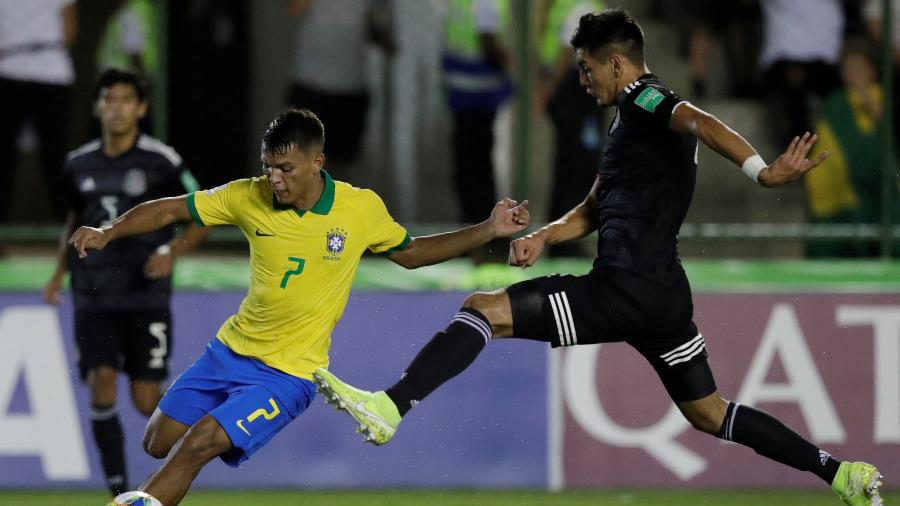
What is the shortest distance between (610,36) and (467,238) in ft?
3.30

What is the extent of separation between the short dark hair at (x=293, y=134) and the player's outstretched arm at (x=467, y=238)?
2.26 ft

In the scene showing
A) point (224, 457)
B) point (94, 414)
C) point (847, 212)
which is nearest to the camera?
point (224, 457)

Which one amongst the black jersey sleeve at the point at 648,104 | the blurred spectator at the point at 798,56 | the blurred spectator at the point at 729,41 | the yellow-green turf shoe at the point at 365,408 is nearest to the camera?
the yellow-green turf shoe at the point at 365,408

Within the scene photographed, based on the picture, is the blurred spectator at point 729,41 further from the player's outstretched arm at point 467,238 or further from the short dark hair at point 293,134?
the short dark hair at point 293,134

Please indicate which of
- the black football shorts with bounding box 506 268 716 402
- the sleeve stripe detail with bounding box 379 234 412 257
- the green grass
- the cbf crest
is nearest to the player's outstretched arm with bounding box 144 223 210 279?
the green grass

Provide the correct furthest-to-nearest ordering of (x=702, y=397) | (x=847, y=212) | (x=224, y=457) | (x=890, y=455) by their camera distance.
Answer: (x=847, y=212) → (x=890, y=455) → (x=702, y=397) → (x=224, y=457)

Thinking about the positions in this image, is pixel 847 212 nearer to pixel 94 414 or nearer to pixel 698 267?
pixel 698 267

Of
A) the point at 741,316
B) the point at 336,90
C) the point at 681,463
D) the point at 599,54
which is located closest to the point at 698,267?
the point at 741,316

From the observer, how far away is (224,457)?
6477mm

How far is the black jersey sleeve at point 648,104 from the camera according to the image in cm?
635

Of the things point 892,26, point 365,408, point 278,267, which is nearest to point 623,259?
point 365,408

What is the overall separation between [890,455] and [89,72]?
530 cm

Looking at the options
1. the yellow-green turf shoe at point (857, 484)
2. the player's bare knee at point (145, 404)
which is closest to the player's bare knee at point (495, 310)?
the yellow-green turf shoe at point (857, 484)

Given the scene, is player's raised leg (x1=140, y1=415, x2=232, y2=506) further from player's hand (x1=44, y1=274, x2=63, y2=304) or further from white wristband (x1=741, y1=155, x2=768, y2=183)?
player's hand (x1=44, y1=274, x2=63, y2=304)
